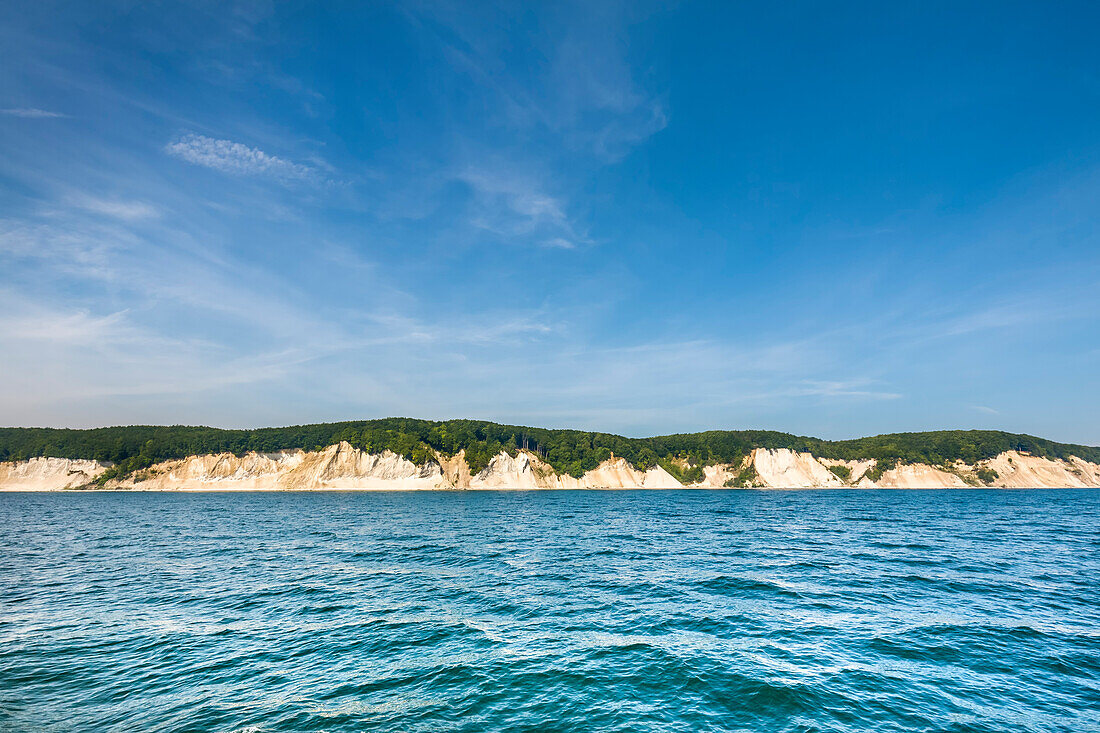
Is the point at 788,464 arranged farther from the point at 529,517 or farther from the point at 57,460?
the point at 57,460

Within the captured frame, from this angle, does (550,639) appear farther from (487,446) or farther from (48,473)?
(48,473)

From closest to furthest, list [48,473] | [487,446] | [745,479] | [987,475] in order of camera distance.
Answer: [48,473]
[487,446]
[987,475]
[745,479]

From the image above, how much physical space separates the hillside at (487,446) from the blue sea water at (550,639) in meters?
129

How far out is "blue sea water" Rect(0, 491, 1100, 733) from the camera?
11016 mm

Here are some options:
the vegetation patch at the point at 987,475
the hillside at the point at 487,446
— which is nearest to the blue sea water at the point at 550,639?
the hillside at the point at 487,446

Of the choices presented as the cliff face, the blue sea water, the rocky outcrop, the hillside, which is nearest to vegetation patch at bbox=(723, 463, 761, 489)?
the cliff face

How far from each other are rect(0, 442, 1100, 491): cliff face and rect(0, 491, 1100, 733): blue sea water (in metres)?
118

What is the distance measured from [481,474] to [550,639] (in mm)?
144966

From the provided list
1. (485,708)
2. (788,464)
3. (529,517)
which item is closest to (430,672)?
(485,708)

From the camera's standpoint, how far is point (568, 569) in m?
27.6

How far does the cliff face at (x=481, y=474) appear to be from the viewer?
5787 inches

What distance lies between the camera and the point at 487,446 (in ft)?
539

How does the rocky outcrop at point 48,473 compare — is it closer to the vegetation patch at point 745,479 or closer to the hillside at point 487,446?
the hillside at point 487,446

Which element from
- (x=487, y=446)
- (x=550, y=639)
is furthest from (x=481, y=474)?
(x=550, y=639)
